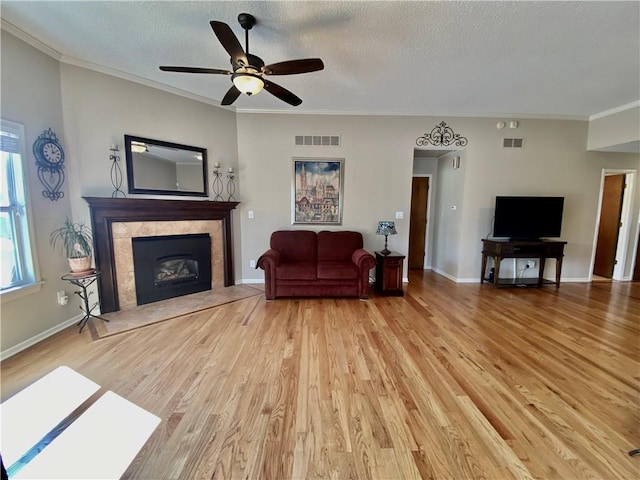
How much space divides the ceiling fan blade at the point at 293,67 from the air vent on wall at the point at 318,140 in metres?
2.12

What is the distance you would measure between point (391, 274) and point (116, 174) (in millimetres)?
3951

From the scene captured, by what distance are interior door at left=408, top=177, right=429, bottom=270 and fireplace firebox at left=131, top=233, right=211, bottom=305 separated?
412cm

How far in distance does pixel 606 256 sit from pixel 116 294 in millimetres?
8302

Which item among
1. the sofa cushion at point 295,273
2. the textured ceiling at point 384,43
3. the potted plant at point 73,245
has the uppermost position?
the textured ceiling at point 384,43

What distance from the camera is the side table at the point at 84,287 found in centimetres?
271

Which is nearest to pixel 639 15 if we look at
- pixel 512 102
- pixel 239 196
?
pixel 512 102

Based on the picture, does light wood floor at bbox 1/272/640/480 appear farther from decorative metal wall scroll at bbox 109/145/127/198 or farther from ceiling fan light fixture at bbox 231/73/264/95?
ceiling fan light fixture at bbox 231/73/264/95

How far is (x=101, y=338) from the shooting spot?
2.62 meters

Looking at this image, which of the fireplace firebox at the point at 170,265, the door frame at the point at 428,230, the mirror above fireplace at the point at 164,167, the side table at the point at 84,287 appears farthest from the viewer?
the door frame at the point at 428,230

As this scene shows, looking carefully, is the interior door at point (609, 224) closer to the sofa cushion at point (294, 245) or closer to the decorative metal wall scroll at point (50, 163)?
the sofa cushion at point (294, 245)

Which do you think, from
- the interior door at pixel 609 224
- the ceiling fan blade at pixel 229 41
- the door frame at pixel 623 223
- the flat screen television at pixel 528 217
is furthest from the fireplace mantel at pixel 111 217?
the interior door at pixel 609 224

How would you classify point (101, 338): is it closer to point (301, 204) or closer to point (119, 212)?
point (119, 212)

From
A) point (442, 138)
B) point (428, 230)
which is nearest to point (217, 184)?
point (442, 138)

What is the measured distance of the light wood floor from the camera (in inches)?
54.2
